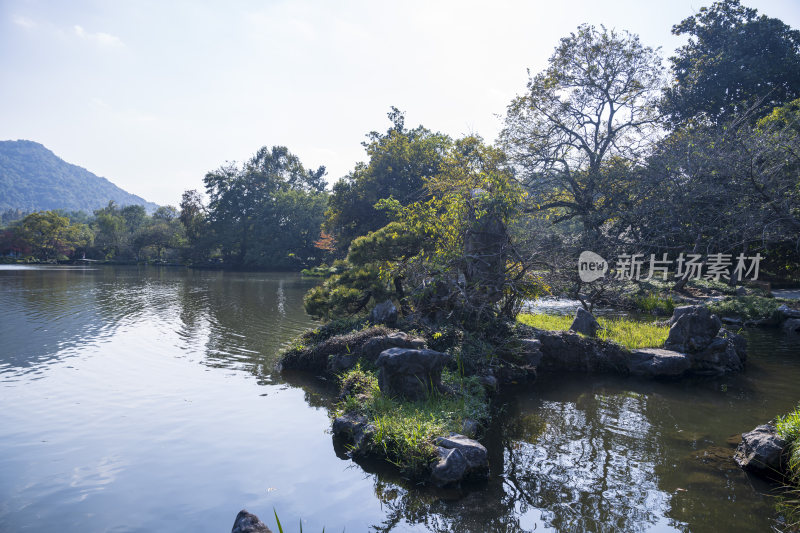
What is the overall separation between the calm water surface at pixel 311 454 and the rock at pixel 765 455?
0.17 meters

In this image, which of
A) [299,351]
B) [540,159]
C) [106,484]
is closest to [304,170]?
[540,159]

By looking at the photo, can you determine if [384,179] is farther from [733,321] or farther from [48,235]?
[48,235]

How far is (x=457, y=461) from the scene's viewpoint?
4.67 metres

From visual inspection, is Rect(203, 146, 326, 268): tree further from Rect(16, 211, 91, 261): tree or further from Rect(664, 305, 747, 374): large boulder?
Rect(664, 305, 747, 374): large boulder

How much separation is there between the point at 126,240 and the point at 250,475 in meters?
66.6

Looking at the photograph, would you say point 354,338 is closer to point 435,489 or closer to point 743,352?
point 435,489

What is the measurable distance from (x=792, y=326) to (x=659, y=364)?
7.95 meters

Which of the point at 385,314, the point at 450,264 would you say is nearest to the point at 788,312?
the point at 450,264

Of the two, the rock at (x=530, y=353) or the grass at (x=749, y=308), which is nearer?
the rock at (x=530, y=353)

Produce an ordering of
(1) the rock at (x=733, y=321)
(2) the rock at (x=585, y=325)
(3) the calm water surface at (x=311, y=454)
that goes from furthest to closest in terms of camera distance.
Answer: (1) the rock at (x=733, y=321) → (2) the rock at (x=585, y=325) → (3) the calm water surface at (x=311, y=454)

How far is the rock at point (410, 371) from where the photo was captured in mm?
6410

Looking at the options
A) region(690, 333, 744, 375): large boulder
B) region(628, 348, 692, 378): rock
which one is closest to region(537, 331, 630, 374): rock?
region(628, 348, 692, 378): rock

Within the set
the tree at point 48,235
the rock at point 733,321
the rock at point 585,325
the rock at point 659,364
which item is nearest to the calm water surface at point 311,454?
the rock at point 659,364

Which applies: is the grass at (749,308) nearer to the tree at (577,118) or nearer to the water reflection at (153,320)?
the tree at (577,118)
